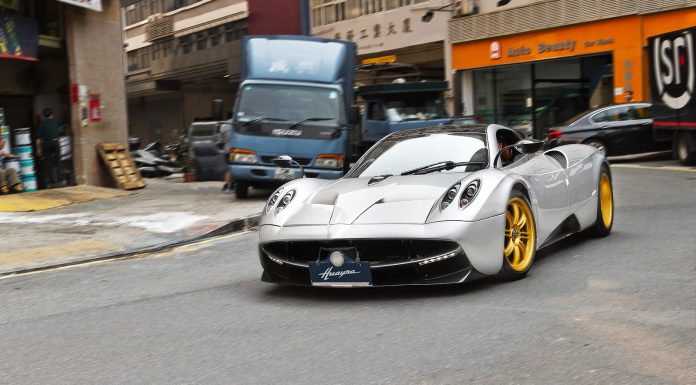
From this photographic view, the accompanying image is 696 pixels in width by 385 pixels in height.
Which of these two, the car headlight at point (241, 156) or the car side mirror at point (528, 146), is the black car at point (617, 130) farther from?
the car side mirror at point (528, 146)

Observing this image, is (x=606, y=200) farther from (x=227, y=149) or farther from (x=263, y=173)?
(x=227, y=149)

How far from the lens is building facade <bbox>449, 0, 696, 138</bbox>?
27438mm

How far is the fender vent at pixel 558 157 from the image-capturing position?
25.3ft

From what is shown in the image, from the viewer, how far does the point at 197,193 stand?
17469 mm

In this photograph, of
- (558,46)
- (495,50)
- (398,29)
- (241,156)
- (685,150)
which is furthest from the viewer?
(398,29)

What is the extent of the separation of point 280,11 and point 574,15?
1871cm

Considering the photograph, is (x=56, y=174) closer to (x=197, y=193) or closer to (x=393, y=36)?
(x=197, y=193)

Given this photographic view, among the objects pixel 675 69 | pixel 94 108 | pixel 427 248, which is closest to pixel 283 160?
pixel 427 248

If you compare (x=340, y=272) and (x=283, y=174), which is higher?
(x=283, y=174)

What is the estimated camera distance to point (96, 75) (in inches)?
748

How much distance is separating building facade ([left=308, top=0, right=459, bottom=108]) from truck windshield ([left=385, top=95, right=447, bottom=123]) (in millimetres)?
12655

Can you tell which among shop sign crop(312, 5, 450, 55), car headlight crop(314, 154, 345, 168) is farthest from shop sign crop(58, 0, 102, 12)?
shop sign crop(312, 5, 450, 55)

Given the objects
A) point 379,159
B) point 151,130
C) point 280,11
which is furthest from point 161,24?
point 379,159

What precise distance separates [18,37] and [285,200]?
38.7ft
